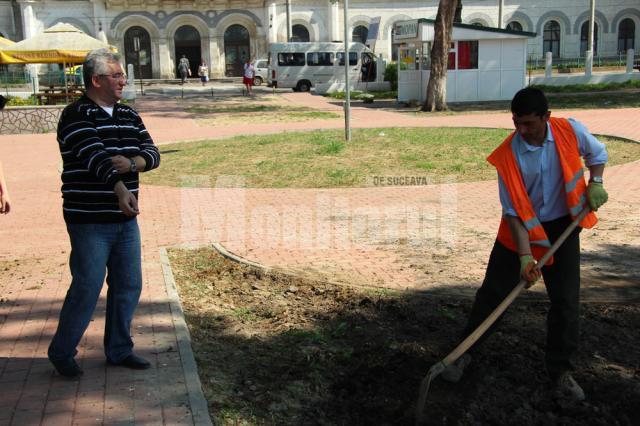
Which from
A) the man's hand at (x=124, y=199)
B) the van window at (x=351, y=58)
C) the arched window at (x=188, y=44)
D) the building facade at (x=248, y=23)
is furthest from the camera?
the arched window at (x=188, y=44)

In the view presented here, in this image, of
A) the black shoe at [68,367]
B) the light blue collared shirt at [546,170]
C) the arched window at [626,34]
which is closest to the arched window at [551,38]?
the arched window at [626,34]

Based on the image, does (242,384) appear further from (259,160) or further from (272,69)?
(272,69)

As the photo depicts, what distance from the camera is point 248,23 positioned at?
4847cm

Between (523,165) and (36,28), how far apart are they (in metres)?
48.2

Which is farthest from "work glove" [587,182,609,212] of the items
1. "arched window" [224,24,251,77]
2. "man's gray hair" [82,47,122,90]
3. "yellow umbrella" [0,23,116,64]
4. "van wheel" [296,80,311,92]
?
"arched window" [224,24,251,77]

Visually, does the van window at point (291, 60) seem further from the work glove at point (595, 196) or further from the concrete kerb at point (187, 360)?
the work glove at point (595, 196)

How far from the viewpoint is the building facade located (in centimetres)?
4656

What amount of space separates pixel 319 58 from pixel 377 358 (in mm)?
32294

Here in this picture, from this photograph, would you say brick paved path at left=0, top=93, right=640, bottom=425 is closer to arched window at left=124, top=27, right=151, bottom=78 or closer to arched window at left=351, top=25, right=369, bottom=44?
arched window at left=124, top=27, right=151, bottom=78

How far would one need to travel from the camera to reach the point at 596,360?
171 inches

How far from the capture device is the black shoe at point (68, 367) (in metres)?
4.03

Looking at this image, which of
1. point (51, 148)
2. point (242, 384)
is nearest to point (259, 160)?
point (51, 148)

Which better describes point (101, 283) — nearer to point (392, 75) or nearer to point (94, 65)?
point (94, 65)

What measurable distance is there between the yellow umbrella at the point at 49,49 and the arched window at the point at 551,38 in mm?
37309
